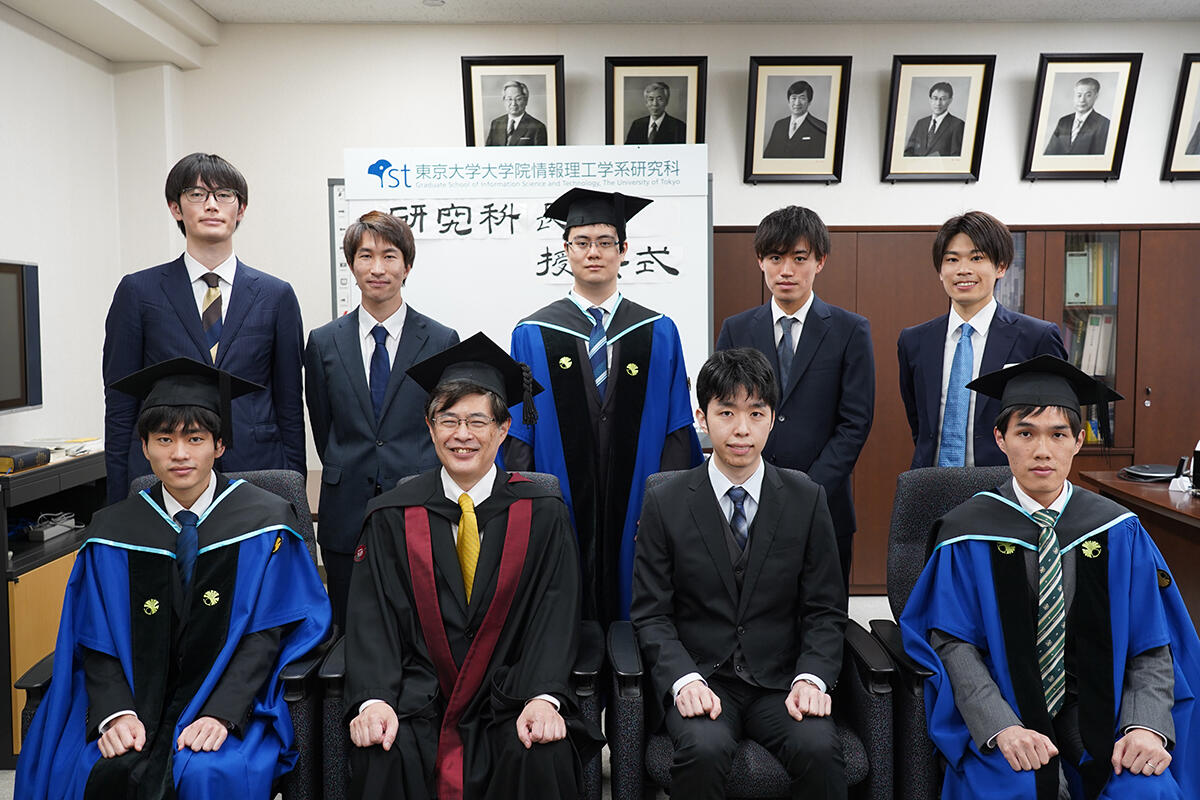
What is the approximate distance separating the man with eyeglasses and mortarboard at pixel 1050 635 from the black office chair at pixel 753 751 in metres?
0.13

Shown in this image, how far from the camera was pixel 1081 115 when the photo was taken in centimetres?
482

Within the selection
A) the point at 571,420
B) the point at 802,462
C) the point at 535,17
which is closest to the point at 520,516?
the point at 571,420

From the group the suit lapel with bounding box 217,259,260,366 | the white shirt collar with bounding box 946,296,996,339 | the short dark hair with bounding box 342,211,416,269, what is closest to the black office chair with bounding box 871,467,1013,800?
the white shirt collar with bounding box 946,296,996,339

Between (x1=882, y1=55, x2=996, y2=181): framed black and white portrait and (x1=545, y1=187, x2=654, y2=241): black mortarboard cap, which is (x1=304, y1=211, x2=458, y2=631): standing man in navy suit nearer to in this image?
(x1=545, y1=187, x2=654, y2=241): black mortarboard cap

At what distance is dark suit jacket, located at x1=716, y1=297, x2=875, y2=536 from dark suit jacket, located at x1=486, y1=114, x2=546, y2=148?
249cm

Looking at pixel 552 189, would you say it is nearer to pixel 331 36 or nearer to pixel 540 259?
pixel 540 259

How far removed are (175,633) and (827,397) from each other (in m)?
1.96

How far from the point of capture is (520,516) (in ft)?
7.12

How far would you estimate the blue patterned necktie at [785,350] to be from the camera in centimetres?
282

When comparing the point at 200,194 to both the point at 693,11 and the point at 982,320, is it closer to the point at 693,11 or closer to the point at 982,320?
the point at 982,320

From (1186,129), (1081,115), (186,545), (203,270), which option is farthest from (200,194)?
(1186,129)

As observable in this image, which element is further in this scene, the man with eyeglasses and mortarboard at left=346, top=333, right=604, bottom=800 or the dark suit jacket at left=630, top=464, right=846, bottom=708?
the dark suit jacket at left=630, top=464, right=846, bottom=708

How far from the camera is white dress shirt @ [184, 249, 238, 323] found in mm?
2613

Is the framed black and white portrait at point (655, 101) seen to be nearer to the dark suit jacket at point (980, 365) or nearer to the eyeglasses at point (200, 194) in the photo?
the dark suit jacket at point (980, 365)
